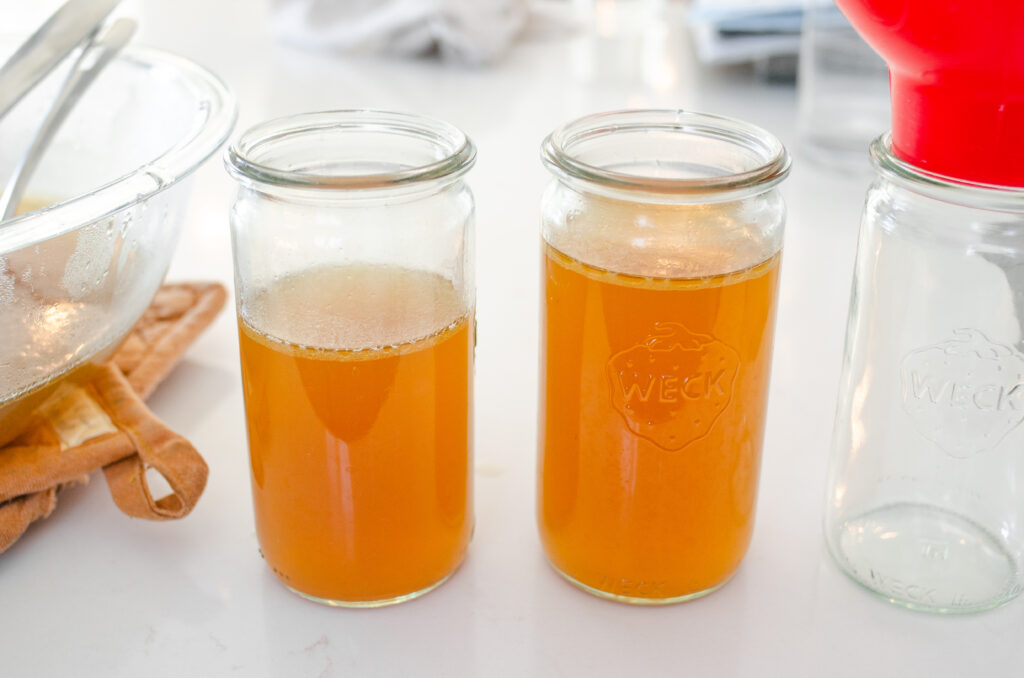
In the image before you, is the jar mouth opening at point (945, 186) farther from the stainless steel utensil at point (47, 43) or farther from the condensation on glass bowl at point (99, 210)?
the stainless steel utensil at point (47, 43)

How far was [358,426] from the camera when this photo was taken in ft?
1.81

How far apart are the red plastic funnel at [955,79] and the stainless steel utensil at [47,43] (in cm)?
47

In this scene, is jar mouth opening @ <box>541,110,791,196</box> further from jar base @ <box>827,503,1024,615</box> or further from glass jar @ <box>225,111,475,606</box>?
jar base @ <box>827,503,1024,615</box>

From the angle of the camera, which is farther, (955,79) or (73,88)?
(73,88)

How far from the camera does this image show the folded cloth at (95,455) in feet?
2.02

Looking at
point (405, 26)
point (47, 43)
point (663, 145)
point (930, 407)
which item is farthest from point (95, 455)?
point (405, 26)

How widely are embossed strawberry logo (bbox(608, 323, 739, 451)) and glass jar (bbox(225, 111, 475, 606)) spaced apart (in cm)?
10

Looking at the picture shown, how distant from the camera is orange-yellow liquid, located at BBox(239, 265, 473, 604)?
54 centimetres

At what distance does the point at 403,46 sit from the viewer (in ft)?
4.84

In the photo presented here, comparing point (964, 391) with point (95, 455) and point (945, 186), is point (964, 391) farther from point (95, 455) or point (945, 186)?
point (95, 455)

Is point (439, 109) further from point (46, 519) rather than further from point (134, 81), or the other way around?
point (46, 519)

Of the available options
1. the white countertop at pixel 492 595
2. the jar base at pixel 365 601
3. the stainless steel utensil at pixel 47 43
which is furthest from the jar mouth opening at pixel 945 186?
the stainless steel utensil at pixel 47 43

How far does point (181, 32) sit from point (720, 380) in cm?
130

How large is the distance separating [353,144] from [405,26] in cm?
90
